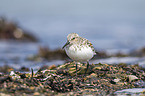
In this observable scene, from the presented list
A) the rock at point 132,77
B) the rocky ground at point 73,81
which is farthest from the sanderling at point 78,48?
the rock at point 132,77

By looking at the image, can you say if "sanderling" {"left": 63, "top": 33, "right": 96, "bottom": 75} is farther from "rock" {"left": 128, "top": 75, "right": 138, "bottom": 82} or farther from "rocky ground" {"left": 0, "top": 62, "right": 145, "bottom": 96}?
"rock" {"left": 128, "top": 75, "right": 138, "bottom": 82}

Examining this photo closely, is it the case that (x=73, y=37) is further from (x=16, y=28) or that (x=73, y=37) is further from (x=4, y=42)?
(x=16, y=28)

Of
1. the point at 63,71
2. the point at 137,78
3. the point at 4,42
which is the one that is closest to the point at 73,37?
the point at 63,71

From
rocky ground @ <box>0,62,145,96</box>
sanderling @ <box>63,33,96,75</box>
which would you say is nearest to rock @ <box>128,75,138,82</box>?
rocky ground @ <box>0,62,145,96</box>

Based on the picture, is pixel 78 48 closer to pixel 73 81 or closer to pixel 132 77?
pixel 73 81

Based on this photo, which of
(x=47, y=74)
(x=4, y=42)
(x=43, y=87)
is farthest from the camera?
(x=4, y=42)

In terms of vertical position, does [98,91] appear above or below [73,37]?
below

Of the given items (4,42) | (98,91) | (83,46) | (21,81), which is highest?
(4,42)

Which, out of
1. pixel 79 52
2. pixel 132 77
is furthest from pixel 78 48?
pixel 132 77
